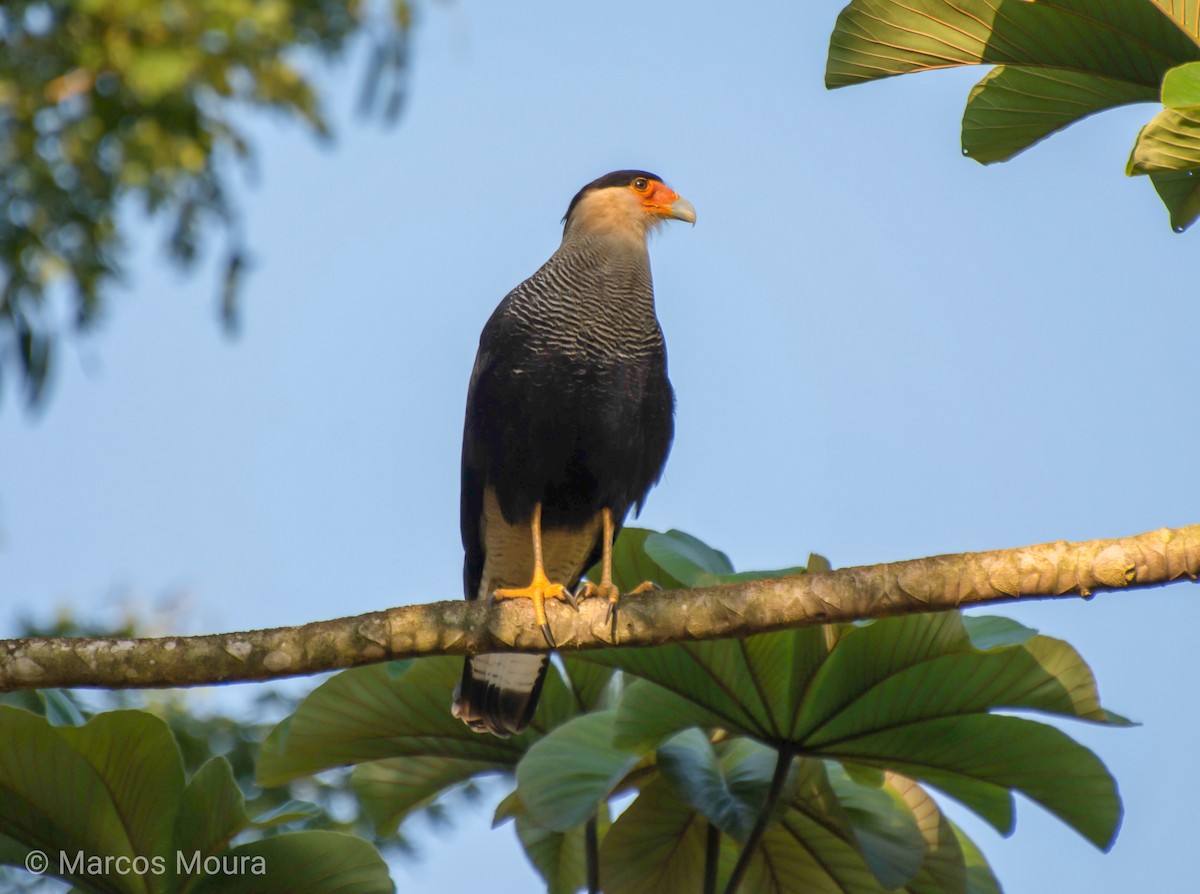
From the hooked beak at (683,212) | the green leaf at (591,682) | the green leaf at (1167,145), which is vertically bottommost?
the green leaf at (591,682)

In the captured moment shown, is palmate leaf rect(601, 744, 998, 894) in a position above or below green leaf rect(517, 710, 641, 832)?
below

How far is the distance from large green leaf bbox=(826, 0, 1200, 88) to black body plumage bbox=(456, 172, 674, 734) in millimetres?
1173

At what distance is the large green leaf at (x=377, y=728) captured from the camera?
304cm

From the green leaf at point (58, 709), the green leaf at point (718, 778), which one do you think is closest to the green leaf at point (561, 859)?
the green leaf at point (718, 778)

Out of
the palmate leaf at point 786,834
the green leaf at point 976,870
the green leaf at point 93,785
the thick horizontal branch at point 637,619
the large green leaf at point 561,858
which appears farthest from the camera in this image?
the large green leaf at point 561,858

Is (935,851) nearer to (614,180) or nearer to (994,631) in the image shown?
(994,631)

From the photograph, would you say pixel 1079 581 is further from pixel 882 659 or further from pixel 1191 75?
pixel 1191 75

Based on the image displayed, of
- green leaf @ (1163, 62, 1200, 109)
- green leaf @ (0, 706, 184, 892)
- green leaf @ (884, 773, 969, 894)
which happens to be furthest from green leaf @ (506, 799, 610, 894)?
green leaf @ (1163, 62, 1200, 109)

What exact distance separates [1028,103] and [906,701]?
52.6 inches

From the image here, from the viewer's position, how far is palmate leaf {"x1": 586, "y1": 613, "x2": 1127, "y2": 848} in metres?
2.68

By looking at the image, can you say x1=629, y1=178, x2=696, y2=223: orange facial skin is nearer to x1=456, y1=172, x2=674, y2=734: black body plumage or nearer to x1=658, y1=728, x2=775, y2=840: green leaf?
x1=456, y1=172, x2=674, y2=734: black body plumage

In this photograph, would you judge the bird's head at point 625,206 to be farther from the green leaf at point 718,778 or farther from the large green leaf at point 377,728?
the green leaf at point 718,778

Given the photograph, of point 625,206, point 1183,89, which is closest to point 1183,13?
point 1183,89

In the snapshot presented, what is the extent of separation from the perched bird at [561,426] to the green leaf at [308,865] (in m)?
0.68
